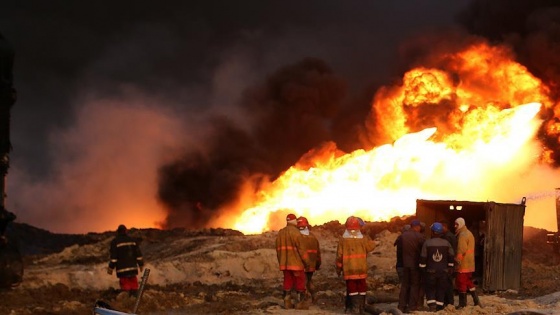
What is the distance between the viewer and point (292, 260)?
53.2ft

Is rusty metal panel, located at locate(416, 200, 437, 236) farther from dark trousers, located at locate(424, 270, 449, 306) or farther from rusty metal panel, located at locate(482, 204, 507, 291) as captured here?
dark trousers, located at locate(424, 270, 449, 306)

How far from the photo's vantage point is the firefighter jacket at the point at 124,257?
16422 millimetres

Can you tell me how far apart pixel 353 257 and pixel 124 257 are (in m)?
5.12

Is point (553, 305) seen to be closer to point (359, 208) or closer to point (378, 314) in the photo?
point (378, 314)

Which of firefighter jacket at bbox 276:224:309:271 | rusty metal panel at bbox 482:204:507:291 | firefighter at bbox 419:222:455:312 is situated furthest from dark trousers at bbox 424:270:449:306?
rusty metal panel at bbox 482:204:507:291

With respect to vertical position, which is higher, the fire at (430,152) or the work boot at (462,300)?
the fire at (430,152)

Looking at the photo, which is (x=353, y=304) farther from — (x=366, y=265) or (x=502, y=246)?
(x=502, y=246)

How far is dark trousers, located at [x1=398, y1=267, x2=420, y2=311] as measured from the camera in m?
15.6

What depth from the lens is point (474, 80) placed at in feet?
138

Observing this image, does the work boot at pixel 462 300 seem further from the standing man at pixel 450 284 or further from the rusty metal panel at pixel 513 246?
the rusty metal panel at pixel 513 246

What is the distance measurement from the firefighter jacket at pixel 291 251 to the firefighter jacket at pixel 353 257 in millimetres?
1017

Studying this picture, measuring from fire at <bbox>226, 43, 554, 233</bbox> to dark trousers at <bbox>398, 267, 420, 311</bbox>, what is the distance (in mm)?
21572

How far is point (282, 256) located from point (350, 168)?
903 inches

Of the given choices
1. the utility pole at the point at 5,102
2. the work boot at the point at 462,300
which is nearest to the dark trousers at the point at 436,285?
the work boot at the point at 462,300
